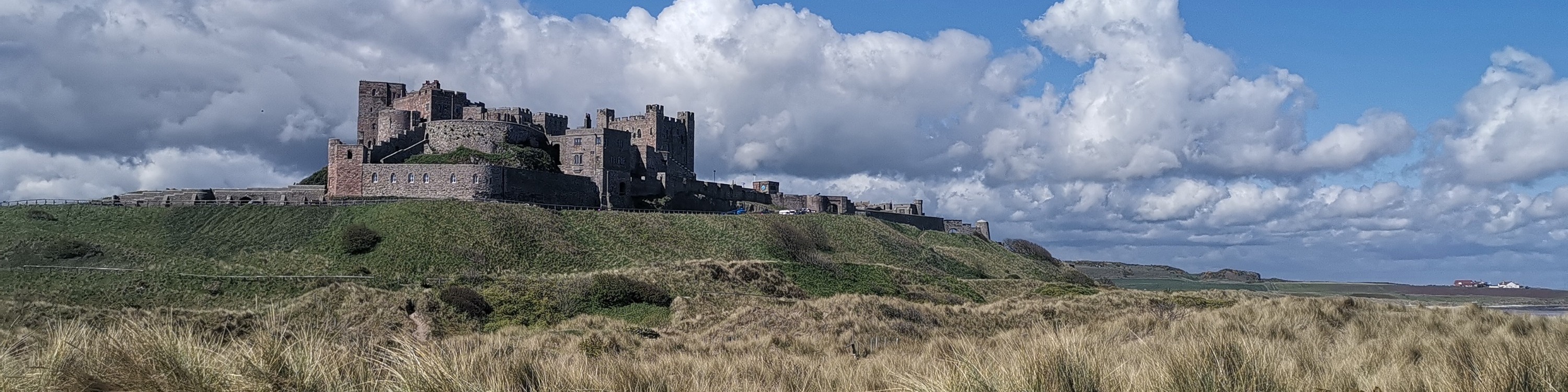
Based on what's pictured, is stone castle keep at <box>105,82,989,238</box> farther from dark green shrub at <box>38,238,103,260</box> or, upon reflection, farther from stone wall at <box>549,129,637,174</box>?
→ dark green shrub at <box>38,238,103,260</box>

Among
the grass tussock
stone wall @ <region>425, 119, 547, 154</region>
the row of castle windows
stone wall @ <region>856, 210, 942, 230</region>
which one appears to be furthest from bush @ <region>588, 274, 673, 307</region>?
stone wall @ <region>856, 210, 942, 230</region>

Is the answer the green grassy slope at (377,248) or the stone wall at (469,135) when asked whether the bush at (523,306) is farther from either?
the stone wall at (469,135)

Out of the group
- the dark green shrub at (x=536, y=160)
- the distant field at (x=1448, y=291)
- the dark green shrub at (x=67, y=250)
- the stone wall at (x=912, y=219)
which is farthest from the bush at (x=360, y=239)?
the distant field at (x=1448, y=291)

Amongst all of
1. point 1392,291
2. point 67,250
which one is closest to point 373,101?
point 67,250

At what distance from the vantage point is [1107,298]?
36.4 meters

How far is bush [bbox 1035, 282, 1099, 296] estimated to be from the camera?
45.8 meters

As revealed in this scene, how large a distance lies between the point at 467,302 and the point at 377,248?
10.6m

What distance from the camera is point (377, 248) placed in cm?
4231

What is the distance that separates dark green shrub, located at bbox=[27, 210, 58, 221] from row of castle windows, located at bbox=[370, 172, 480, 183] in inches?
582

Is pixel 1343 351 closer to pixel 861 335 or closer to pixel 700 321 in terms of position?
pixel 861 335

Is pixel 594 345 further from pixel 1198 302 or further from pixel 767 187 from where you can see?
pixel 767 187

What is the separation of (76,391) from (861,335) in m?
17.1

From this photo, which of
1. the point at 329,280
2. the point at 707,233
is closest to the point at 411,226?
the point at 329,280

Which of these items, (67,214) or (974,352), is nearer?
(974,352)
